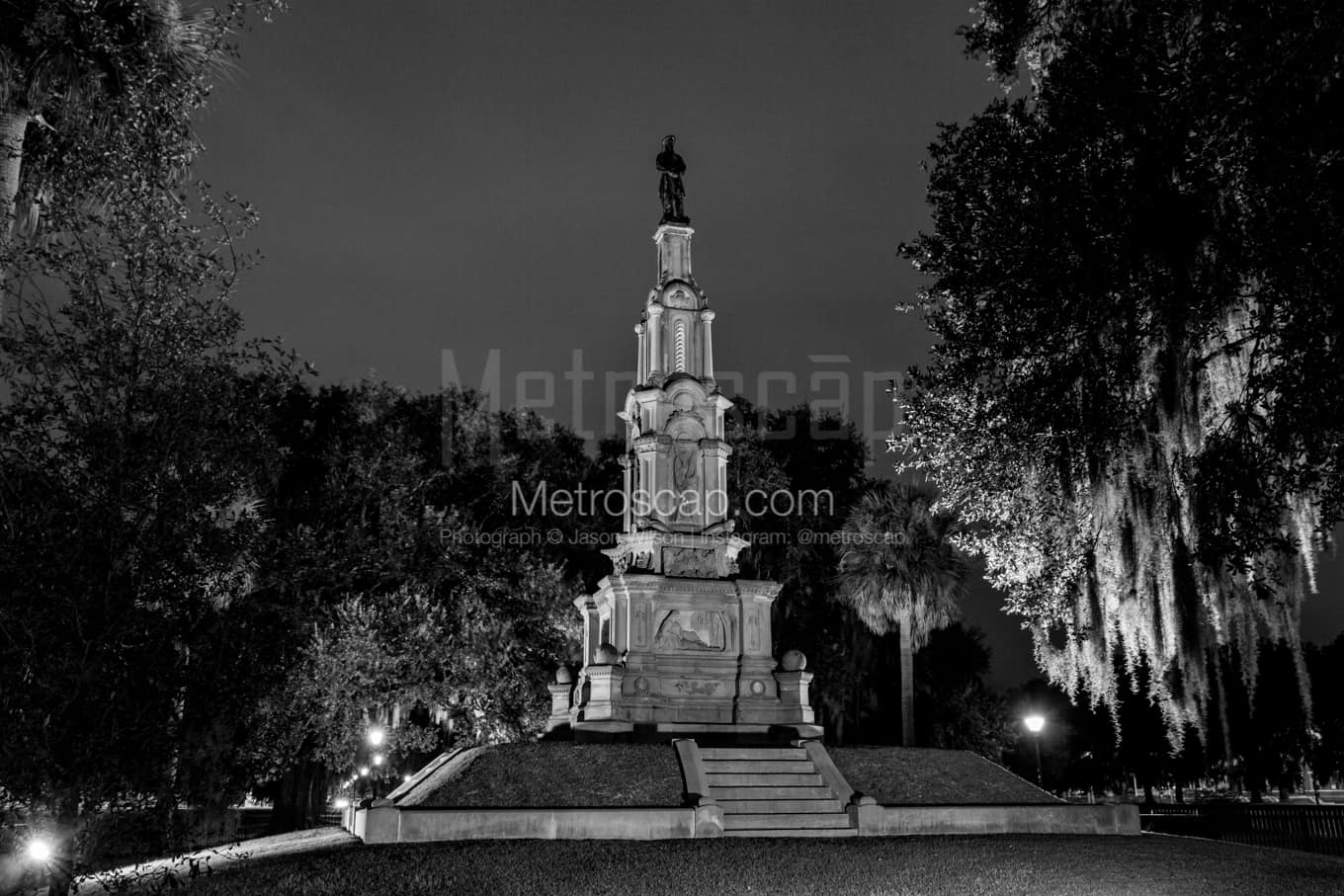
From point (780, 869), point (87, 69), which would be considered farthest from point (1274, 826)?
point (87, 69)

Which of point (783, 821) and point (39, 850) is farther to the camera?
point (783, 821)

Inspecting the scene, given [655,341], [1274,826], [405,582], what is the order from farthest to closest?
[405,582]
[655,341]
[1274,826]

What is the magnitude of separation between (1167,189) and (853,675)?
3494 cm

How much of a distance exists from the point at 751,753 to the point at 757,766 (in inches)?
→ 16.3

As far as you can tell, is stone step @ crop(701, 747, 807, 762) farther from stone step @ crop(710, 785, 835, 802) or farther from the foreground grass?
the foreground grass

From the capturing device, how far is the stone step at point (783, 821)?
1634 centimetres

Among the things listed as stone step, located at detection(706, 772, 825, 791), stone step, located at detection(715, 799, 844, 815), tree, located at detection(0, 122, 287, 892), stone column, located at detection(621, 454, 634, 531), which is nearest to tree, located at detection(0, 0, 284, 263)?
tree, located at detection(0, 122, 287, 892)

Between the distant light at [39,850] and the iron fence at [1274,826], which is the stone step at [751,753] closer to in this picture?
the iron fence at [1274,826]

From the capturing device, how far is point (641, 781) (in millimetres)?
16984

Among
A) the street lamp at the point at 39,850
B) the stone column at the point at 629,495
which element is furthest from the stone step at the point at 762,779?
the street lamp at the point at 39,850

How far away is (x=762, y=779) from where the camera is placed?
59.2 ft

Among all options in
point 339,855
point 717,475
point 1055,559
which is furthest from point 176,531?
point 717,475

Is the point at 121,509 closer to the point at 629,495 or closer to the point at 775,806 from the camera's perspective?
the point at 775,806

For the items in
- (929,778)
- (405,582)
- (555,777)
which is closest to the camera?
(555,777)
